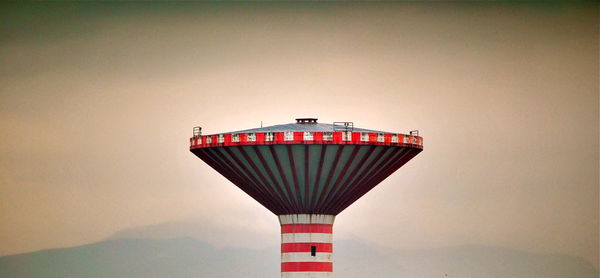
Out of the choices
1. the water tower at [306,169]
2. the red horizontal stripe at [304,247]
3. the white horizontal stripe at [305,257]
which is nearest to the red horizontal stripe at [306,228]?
the water tower at [306,169]

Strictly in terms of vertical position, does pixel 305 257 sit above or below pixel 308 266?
above

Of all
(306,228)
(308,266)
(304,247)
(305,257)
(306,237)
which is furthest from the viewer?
(306,228)

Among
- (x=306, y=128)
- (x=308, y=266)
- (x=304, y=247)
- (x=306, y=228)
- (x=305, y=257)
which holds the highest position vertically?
(x=306, y=128)

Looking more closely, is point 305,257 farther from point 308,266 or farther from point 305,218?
point 305,218

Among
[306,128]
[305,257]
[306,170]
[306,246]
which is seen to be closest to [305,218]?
[306,246]

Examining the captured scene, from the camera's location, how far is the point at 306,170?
71938 millimetres

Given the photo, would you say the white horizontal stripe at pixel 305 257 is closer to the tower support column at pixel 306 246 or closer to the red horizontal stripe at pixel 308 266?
the tower support column at pixel 306 246

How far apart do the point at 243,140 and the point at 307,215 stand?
5672 mm

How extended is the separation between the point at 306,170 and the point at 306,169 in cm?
8

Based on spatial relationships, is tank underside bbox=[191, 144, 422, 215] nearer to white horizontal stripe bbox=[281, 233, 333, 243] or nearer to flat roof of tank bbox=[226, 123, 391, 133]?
white horizontal stripe bbox=[281, 233, 333, 243]

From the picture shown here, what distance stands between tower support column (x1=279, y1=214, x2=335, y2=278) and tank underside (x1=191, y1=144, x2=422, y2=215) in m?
0.51

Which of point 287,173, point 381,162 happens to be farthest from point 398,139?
point 287,173

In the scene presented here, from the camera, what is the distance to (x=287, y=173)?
72062mm

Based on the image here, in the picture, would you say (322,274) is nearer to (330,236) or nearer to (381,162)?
(330,236)
